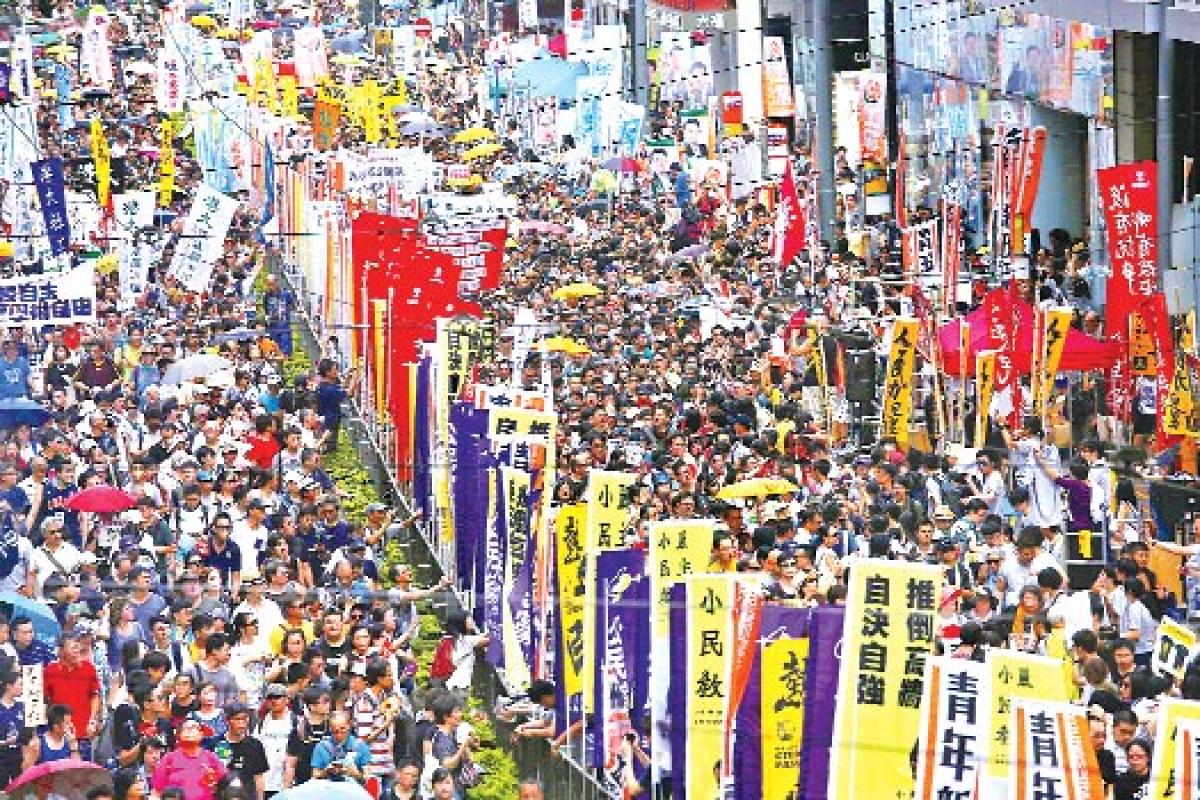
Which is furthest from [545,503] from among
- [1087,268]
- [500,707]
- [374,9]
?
[374,9]

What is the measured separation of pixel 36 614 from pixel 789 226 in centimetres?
1724

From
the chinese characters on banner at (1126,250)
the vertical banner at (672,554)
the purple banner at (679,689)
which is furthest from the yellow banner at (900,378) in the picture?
the purple banner at (679,689)

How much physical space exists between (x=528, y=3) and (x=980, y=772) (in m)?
55.1

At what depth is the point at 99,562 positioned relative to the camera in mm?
18234

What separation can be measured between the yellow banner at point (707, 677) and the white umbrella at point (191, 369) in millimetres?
13372

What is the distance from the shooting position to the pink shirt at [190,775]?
13438 millimetres

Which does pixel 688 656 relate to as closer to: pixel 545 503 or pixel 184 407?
pixel 545 503

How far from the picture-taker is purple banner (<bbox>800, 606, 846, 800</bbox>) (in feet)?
45.2

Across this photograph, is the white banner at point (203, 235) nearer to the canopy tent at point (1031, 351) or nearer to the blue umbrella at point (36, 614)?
the canopy tent at point (1031, 351)

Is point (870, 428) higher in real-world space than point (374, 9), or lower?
lower

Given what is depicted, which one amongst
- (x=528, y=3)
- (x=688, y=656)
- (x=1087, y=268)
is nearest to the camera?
(x=688, y=656)

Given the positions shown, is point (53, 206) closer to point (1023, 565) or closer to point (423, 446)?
point (423, 446)

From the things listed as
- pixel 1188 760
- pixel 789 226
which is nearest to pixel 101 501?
pixel 1188 760

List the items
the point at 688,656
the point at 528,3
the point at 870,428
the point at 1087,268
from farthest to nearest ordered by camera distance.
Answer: the point at 528,3
the point at 1087,268
the point at 870,428
the point at 688,656
